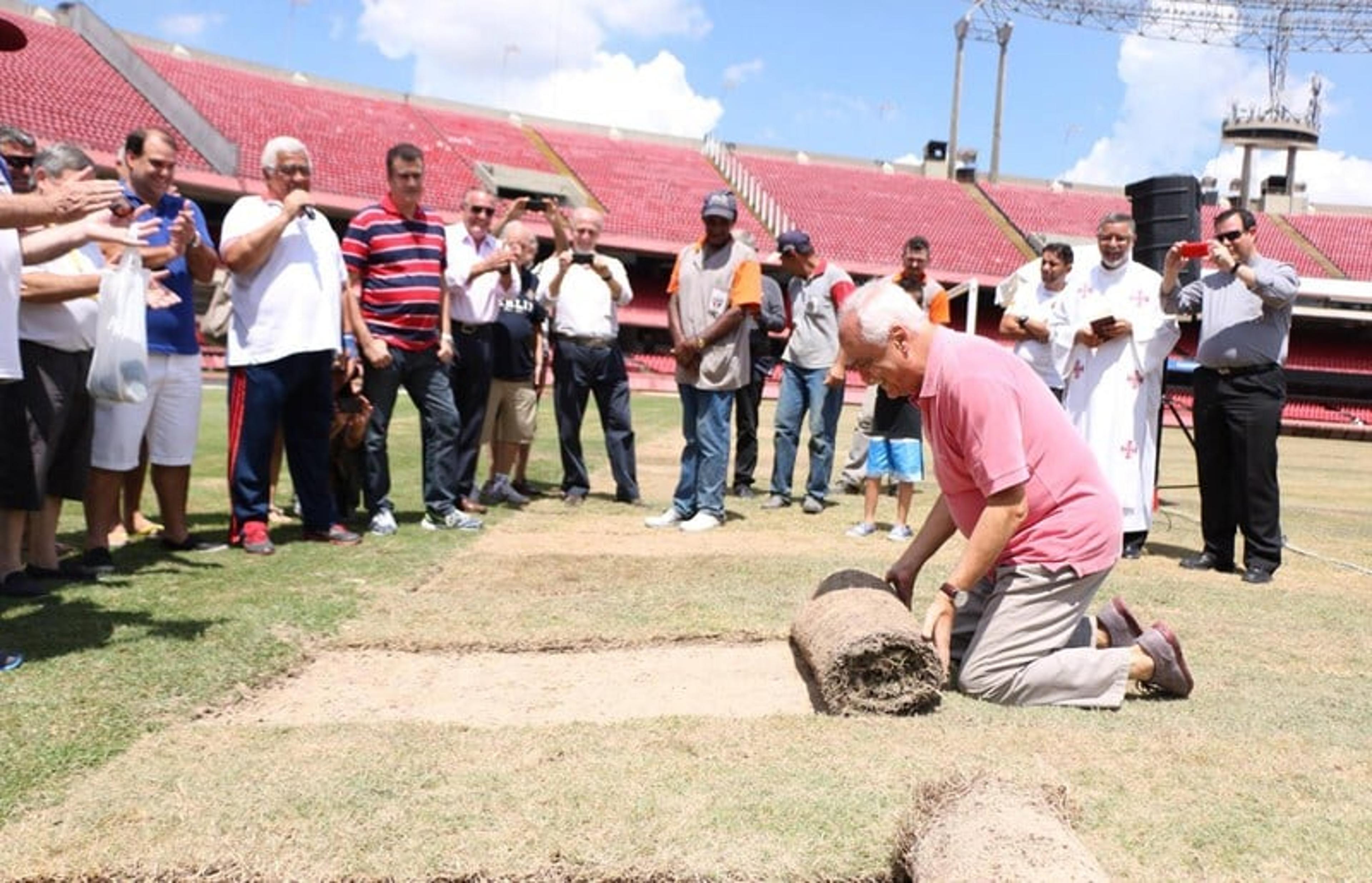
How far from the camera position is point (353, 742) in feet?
10.2

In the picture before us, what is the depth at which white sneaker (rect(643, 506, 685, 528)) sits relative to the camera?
7000 mm

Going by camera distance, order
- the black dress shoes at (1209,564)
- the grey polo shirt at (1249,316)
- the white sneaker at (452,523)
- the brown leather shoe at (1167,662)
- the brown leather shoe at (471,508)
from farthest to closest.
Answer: the brown leather shoe at (471,508)
the white sneaker at (452,523)
the black dress shoes at (1209,564)
the grey polo shirt at (1249,316)
the brown leather shoe at (1167,662)

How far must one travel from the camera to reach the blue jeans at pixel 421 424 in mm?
6410

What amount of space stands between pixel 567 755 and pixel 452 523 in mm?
3858

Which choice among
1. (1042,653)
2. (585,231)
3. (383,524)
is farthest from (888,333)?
(585,231)

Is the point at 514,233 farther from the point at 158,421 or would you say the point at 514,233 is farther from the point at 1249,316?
the point at 1249,316

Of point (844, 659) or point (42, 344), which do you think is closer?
point (844, 659)

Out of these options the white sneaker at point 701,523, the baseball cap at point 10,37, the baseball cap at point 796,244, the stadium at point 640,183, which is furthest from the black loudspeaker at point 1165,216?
the stadium at point 640,183

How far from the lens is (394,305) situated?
6391 millimetres

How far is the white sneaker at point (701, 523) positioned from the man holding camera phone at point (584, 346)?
45.7 inches

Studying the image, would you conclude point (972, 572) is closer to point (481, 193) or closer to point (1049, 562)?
point (1049, 562)

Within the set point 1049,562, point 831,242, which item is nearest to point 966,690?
point 1049,562

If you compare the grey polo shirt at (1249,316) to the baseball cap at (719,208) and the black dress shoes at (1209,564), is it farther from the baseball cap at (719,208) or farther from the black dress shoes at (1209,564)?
the baseball cap at (719,208)

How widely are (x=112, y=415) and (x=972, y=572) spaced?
13.3 ft
